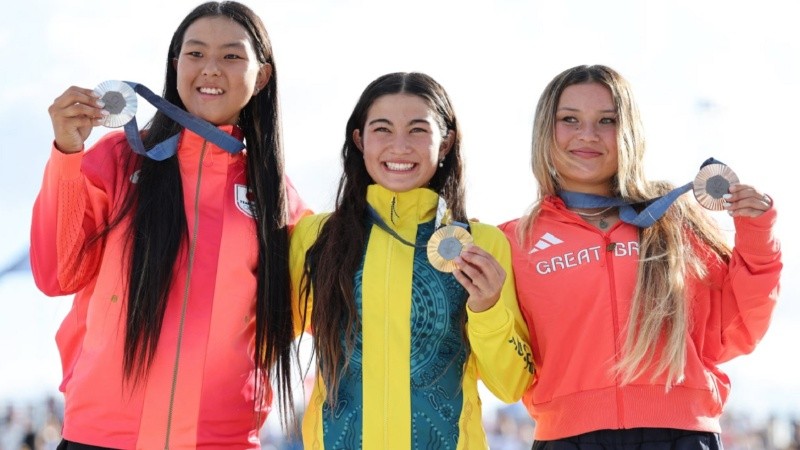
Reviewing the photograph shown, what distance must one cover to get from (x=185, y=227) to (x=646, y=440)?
198 cm

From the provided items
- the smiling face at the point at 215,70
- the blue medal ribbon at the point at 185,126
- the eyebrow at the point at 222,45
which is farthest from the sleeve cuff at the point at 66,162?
the eyebrow at the point at 222,45

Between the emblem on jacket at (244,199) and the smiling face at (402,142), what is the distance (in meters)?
0.52

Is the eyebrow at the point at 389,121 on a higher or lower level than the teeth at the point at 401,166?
higher

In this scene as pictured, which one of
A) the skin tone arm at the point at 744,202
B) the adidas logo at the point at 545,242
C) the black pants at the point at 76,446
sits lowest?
the black pants at the point at 76,446

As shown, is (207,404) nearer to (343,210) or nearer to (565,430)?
(343,210)

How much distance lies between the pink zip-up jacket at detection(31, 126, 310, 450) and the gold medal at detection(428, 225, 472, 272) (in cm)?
77

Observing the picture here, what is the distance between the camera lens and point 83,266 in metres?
4.80

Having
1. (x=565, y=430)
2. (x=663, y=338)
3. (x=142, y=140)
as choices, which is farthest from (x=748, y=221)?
(x=142, y=140)

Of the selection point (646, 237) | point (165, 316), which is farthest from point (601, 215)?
point (165, 316)

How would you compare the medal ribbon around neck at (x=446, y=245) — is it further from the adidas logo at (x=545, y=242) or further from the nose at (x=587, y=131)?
the nose at (x=587, y=131)

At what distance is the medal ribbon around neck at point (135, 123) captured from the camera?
15.4ft

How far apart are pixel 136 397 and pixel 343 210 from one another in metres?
1.17

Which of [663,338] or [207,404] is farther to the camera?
[663,338]

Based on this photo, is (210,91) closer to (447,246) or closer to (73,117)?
(73,117)
